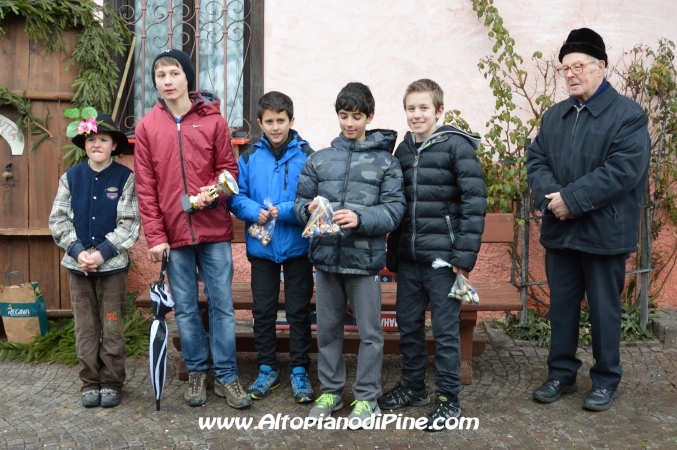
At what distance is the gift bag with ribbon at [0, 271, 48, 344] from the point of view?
5.64 m

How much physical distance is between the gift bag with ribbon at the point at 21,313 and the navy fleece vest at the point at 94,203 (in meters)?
1.37

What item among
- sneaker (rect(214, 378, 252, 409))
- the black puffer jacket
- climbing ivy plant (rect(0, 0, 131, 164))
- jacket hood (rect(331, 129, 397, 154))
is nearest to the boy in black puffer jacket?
the black puffer jacket

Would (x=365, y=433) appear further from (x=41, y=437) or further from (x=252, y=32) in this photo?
(x=252, y=32)

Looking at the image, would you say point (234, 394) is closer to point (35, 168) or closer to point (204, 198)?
point (204, 198)

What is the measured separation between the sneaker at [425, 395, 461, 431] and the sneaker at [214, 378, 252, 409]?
1026 millimetres

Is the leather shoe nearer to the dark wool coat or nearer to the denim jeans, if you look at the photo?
the dark wool coat

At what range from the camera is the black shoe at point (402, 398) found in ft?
14.7

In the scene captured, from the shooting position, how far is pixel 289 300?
466cm

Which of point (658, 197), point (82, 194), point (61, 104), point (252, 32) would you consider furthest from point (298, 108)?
point (658, 197)

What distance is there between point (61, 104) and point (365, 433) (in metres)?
3.24

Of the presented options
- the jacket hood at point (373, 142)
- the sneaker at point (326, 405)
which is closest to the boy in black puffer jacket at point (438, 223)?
the jacket hood at point (373, 142)

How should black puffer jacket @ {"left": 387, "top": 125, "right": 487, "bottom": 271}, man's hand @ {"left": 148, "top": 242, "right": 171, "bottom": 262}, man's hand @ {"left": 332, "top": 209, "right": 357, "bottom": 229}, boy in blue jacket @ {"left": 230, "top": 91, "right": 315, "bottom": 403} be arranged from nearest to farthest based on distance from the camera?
man's hand @ {"left": 332, "top": 209, "right": 357, "bottom": 229}, black puffer jacket @ {"left": 387, "top": 125, "right": 487, "bottom": 271}, man's hand @ {"left": 148, "top": 242, "right": 171, "bottom": 262}, boy in blue jacket @ {"left": 230, "top": 91, "right": 315, "bottom": 403}

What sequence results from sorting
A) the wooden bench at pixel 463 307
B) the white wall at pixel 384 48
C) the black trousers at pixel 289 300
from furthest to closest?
the white wall at pixel 384 48 < the wooden bench at pixel 463 307 < the black trousers at pixel 289 300

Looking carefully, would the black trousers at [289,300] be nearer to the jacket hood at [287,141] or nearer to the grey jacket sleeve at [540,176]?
the jacket hood at [287,141]
